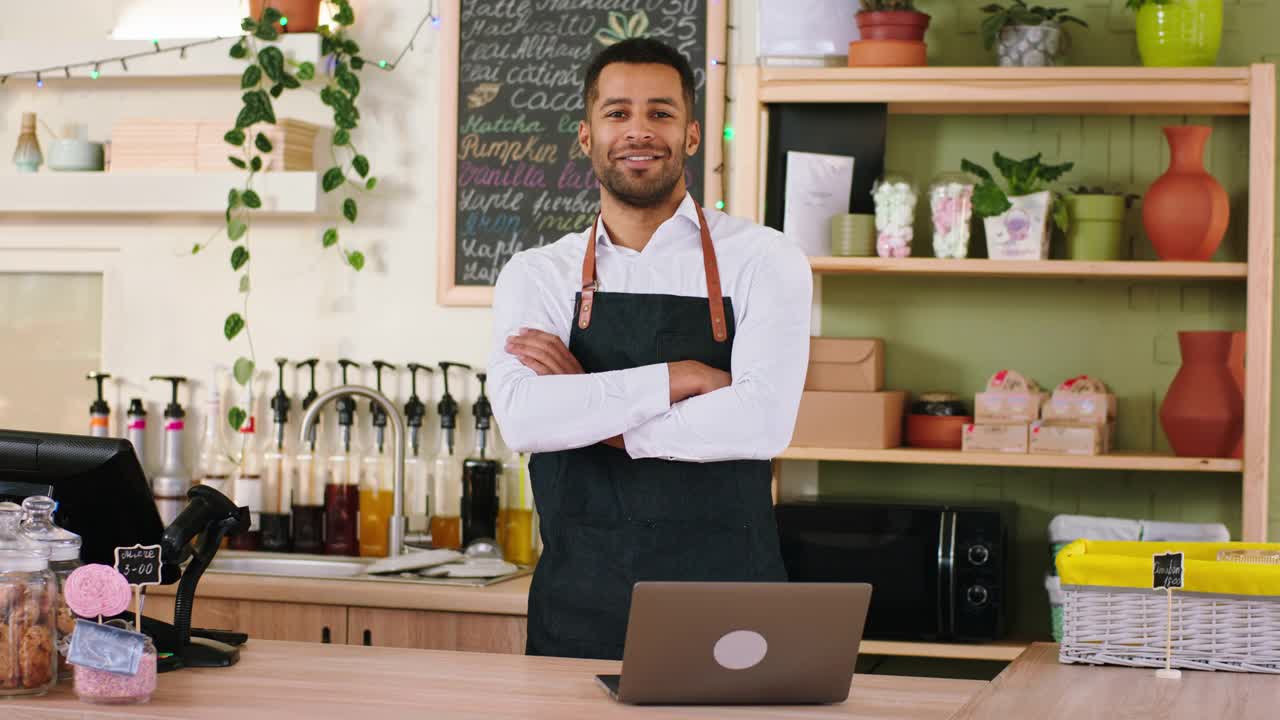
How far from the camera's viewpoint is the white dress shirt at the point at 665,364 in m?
2.35

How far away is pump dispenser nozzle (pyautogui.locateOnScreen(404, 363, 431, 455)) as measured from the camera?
3762 millimetres

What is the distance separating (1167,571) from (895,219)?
160 cm

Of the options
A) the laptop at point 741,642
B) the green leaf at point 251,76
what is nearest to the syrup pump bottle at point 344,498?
the green leaf at point 251,76

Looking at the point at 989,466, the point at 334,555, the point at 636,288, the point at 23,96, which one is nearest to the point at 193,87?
the point at 23,96

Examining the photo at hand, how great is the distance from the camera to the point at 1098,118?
356 cm

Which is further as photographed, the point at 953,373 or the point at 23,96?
the point at 23,96

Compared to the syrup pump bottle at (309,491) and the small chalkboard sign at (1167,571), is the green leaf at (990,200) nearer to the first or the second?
the small chalkboard sign at (1167,571)

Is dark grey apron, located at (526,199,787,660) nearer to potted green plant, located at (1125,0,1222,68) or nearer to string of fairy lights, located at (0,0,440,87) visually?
potted green plant, located at (1125,0,1222,68)

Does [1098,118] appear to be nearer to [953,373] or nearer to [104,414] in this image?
[953,373]

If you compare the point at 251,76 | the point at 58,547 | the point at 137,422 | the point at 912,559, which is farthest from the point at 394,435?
the point at 58,547

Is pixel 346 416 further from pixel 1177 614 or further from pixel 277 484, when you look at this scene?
pixel 1177 614

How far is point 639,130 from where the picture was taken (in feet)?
8.13

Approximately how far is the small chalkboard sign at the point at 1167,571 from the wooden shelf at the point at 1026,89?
1.65 metres

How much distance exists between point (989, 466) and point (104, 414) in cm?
235
